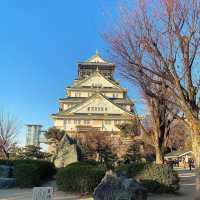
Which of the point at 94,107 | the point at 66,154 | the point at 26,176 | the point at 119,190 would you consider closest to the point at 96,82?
the point at 94,107

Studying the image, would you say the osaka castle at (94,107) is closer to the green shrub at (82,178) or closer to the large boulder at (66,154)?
the large boulder at (66,154)

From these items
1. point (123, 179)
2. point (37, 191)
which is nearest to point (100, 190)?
point (123, 179)

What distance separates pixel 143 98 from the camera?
48.4 ft

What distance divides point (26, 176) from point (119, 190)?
6366mm

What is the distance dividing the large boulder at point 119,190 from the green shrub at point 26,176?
19.2 feet

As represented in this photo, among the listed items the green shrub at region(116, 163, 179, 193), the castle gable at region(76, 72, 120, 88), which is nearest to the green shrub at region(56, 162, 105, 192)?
the green shrub at region(116, 163, 179, 193)

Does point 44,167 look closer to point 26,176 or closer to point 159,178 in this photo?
point 26,176

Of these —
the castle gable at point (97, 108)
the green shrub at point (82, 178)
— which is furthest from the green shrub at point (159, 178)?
the castle gable at point (97, 108)

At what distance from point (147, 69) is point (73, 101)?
1897 inches

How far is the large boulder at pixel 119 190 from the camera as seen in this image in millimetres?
8758

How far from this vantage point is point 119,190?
8898mm

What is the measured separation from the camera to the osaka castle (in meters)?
52.9

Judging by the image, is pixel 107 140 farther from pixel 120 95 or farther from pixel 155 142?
pixel 155 142

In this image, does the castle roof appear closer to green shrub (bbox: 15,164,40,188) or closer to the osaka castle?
the osaka castle
